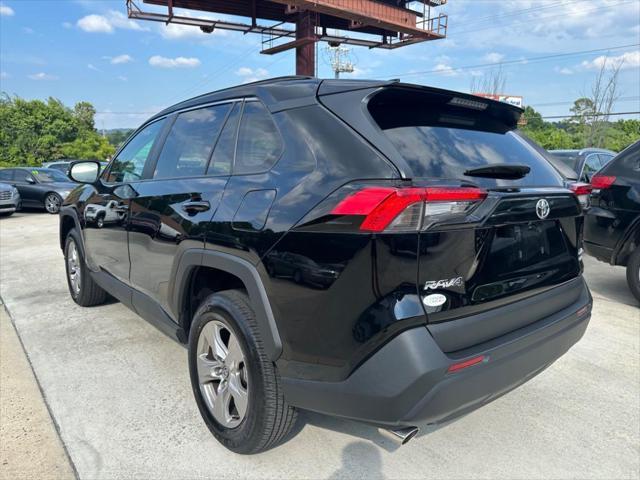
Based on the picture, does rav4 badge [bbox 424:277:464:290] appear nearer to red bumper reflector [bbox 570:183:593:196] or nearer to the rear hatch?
the rear hatch

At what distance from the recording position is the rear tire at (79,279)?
14.8ft

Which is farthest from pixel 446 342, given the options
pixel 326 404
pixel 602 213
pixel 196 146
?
pixel 602 213

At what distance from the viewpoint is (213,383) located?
101 inches

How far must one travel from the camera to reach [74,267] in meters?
4.80

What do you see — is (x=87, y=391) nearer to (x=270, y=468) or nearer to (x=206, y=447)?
(x=206, y=447)

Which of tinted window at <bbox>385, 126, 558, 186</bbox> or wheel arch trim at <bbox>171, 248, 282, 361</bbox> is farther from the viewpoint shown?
wheel arch trim at <bbox>171, 248, 282, 361</bbox>

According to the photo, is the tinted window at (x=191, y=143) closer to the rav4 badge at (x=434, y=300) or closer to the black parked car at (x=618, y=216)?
the rav4 badge at (x=434, y=300)

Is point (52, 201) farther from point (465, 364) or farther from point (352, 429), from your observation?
point (465, 364)

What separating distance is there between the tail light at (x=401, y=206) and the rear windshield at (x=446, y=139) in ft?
0.53

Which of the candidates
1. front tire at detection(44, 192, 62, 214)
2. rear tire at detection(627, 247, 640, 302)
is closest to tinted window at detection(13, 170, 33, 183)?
front tire at detection(44, 192, 62, 214)

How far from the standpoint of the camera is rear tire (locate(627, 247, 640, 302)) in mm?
4628

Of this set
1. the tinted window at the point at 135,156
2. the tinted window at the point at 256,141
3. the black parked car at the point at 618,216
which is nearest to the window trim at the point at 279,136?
the tinted window at the point at 256,141

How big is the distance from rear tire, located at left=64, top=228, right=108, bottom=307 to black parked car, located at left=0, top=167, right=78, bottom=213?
1110 centimetres

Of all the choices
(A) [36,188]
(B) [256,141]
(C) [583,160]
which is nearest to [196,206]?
(B) [256,141]
